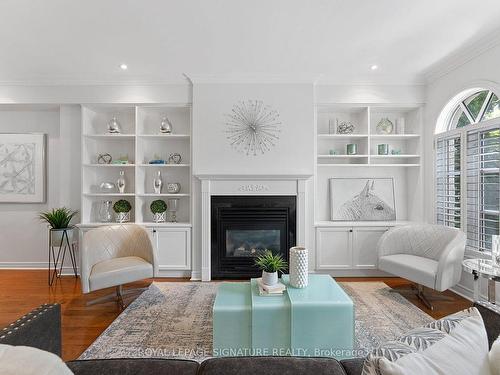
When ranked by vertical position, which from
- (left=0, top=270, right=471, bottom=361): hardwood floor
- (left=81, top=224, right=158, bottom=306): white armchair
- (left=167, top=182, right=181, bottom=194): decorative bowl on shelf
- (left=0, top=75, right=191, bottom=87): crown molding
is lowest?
(left=0, top=270, right=471, bottom=361): hardwood floor

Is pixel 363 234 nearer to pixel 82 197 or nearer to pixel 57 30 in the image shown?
pixel 82 197

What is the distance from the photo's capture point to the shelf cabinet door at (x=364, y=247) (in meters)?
3.81

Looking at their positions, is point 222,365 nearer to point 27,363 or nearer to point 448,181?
point 27,363

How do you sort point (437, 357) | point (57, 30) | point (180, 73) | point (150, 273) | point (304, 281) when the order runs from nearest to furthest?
point (437, 357) < point (304, 281) < point (57, 30) < point (150, 273) < point (180, 73)

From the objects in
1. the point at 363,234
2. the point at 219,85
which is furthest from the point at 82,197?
the point at 363,234

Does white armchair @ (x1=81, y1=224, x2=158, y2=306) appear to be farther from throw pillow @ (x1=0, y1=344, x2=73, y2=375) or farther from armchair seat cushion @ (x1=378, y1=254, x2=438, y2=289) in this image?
armchair seat cushion @ (x1=378, y1=254, x2=438, y2=289)

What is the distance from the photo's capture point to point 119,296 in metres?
2.99

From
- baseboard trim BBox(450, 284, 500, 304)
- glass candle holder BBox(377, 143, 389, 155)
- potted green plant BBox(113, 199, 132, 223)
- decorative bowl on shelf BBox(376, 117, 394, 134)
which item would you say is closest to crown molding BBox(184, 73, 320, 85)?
decorative bowl on shelf BBox(376, 117, 394, 134)

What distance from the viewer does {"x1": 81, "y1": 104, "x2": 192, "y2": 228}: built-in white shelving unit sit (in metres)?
3.99

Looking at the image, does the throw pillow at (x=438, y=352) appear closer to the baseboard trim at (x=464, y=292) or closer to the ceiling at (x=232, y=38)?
the ceiling at (x=232, y=38)

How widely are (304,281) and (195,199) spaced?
2.01 meters

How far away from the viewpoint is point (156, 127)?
13.9 ft

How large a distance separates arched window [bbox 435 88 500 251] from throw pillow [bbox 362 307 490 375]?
8.71 feet

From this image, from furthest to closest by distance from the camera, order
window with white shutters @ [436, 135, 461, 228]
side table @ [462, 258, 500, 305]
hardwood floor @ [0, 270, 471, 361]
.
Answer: window with white shutters @ [436, 135, 461, 228] → hardwood floor @ [0, 270, 471, 361] → side table @ [462, 258, 500, 305]
